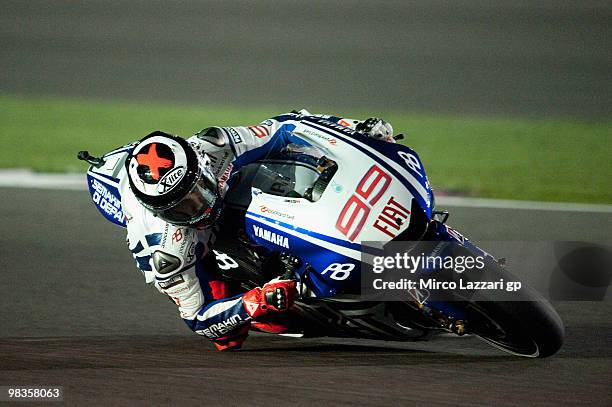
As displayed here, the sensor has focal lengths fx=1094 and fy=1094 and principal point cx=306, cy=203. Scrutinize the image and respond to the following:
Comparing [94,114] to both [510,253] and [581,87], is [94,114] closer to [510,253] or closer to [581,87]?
[581,87]

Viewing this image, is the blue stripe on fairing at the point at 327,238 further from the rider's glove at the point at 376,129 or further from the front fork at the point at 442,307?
the rider's glove at the point at 376,129

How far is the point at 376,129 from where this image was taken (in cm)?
532

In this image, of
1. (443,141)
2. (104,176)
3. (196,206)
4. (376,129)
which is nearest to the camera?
(196,206)

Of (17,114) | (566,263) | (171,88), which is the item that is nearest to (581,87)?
(171,88)

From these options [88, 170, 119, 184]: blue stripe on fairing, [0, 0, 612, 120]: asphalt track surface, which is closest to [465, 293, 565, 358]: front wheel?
[88, 170, 119, 184]: blue stripe on fairing

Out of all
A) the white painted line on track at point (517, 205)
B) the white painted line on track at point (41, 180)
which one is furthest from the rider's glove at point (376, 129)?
the white painted line on track at point (41, 180)

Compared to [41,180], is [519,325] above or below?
above

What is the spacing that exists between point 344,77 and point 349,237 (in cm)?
1328

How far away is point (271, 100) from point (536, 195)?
22.7 feet

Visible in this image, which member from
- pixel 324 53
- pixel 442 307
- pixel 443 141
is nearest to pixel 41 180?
pixel 443 141

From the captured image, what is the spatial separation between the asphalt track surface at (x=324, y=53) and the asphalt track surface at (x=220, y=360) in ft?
29.9

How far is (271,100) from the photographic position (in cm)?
1677

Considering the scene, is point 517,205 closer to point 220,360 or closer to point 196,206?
point 220,360

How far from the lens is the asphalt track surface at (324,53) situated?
55.4ft
